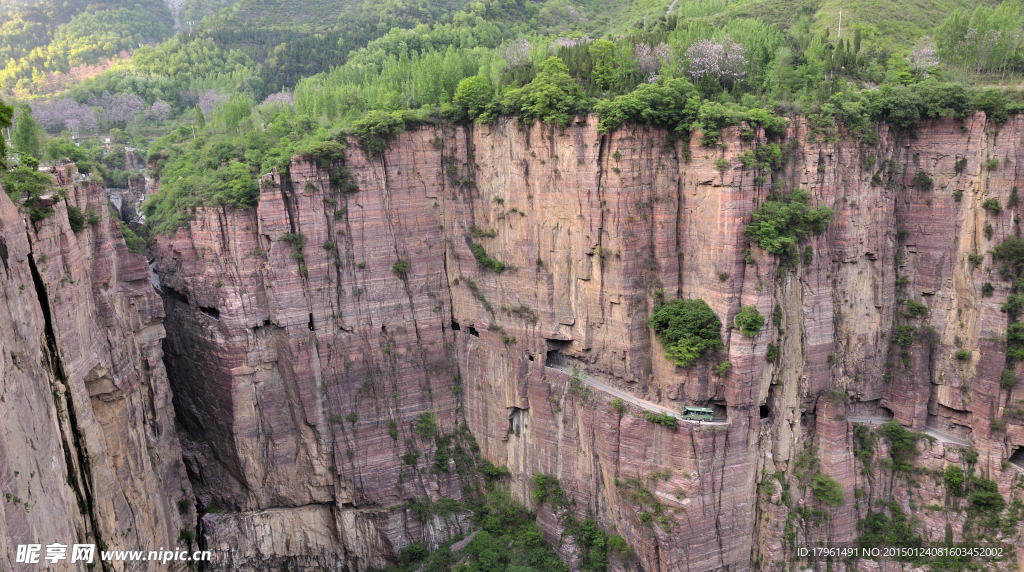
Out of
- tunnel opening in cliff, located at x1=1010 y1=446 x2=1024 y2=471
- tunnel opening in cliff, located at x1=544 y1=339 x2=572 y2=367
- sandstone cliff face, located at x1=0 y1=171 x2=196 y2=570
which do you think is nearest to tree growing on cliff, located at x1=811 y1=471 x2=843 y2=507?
tunnel opening in cliff, located at x1=1010 y1=446 x2=1024 y2=471

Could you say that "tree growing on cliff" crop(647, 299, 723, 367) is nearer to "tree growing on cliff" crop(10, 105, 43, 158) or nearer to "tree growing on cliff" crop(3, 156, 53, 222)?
"tree growing on cliff" crop(3, 156, 53, 222)

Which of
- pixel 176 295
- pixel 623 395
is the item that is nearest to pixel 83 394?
pixel 176 295

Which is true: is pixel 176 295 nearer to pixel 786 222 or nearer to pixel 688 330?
pixel 688 330

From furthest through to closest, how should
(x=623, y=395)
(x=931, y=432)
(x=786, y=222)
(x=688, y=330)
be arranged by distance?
(x=931, y=432)
(x=623, y=395)
(x=688, y=330)
(x=786, y=222)

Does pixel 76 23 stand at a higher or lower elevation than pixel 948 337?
higher

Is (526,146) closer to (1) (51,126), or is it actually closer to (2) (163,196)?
(2) (163,196)

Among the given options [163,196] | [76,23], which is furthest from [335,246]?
[76,23]

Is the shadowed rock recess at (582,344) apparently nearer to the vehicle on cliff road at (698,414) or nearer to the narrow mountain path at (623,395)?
the narrow mountain path at (623,395)
